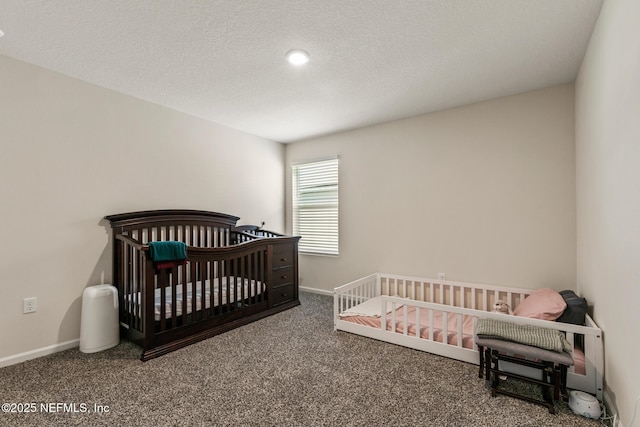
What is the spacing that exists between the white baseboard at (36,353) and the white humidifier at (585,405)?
369cm

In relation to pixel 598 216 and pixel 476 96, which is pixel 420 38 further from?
pixel 598 216

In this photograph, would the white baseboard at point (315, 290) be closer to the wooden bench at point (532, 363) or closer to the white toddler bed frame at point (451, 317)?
the white toddler bed frame at point (451, 317)

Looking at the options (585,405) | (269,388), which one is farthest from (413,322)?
(269,388)

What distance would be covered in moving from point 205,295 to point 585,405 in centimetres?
283

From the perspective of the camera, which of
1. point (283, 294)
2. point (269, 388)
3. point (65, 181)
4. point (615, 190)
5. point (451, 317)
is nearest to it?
point (615, 190)

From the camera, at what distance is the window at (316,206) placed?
4340 millimetres

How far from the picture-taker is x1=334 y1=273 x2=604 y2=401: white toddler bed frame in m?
1.85

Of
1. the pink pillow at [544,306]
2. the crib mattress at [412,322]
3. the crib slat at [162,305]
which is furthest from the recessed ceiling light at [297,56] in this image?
the pink pillow at [544,306]

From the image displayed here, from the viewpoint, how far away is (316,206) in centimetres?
454

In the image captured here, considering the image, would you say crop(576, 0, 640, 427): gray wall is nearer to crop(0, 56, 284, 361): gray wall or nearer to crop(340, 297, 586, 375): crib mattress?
crop(340, 297, 586, 375): crib mattress

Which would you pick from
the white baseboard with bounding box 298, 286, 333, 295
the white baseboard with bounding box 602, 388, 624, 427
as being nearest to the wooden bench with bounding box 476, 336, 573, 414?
the white baseboard with bounding box 602, 388, 624, 427

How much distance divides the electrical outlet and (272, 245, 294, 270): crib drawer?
2.11 m

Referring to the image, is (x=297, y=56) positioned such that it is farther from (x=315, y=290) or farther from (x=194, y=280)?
(x=315, y=290)

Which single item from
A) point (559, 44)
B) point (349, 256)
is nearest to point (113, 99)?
point (349, 256)
